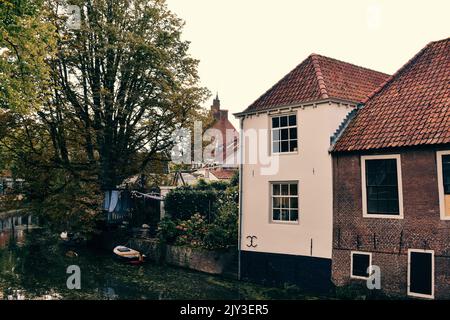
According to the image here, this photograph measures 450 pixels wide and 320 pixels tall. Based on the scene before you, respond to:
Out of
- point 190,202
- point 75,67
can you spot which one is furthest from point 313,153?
point 75,67

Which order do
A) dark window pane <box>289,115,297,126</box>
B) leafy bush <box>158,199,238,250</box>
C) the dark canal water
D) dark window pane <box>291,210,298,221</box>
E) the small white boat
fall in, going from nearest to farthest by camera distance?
the dark canal water, dark window pane <box>291,210,298,221</box>, dark window pane <box>289,115,297,126</box>, leafy bush <box>158,199,238,250</box>, the small white boat

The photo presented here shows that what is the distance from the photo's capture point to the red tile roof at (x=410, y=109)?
13.8 metres

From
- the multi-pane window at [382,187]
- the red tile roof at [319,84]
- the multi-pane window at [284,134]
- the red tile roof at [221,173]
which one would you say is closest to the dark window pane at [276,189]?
the multi-pane window at [284,134]

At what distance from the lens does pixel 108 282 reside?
17641 mm

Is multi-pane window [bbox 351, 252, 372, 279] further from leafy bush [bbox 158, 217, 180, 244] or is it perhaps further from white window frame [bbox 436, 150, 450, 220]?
leafy bush [bbox 158, 217, 180, 244]

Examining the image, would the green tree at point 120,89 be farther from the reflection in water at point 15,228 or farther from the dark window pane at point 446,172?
the dark window pane at point 446,172

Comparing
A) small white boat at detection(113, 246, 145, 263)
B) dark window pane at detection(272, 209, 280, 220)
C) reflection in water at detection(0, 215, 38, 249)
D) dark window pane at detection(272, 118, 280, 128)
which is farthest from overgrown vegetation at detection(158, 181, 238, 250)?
reflection in water at detection(0, 215, 38, 249)

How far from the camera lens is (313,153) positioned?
634 inches

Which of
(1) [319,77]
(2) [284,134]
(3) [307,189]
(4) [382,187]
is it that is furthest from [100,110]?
(4) [382,187]

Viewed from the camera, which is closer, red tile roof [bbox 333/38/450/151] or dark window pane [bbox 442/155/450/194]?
dark window pane [bbox 442/155/450/194]

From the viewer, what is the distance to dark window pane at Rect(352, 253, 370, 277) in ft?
47.8

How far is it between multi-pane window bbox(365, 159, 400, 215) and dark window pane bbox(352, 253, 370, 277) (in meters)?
1.52

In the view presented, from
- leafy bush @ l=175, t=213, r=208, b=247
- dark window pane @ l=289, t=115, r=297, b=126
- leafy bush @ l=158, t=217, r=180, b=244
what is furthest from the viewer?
leafy bush @ l=158, t=217, r=180, b=244
